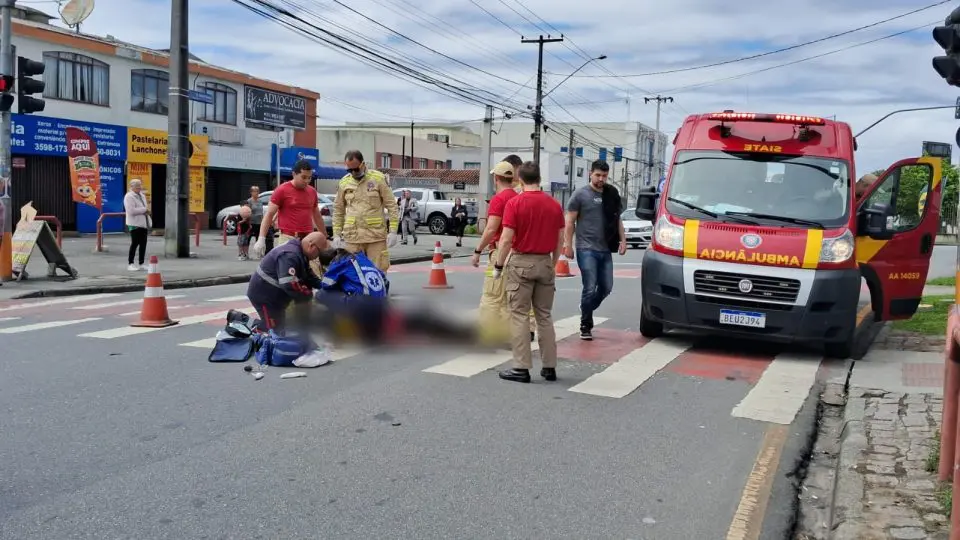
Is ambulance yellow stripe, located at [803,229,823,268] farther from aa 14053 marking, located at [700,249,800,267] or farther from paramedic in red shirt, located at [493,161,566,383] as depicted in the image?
paramedic in red shirt, located at [493,161,566,383]

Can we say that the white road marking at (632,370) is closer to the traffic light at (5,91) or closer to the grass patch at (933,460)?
the grass patch at (933,460)

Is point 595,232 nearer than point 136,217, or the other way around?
point 595,232

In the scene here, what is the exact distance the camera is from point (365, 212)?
1091 cm

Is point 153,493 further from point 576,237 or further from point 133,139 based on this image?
point 133,139

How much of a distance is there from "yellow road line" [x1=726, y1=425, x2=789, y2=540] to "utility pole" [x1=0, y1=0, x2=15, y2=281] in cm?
1220

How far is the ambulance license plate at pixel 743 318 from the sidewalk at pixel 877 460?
→ 931 millimetres

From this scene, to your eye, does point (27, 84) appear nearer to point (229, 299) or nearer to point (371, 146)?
point (229, 299)

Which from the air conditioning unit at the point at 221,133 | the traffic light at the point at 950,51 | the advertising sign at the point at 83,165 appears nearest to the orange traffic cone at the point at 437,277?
the traffic light at the point at 950,51

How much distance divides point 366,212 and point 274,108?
29.0 m

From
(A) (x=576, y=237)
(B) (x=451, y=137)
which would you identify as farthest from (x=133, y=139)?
(B) (x=451, y=137)

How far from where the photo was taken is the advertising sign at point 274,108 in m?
36.7

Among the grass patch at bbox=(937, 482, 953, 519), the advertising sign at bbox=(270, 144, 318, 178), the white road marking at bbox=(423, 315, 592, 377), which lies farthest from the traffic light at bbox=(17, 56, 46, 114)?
the advertising sign at bbox=(270, 144, 318, 178)

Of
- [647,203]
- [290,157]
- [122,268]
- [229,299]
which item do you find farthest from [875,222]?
[290,157]

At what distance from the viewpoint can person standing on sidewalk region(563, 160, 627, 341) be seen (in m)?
9.78
